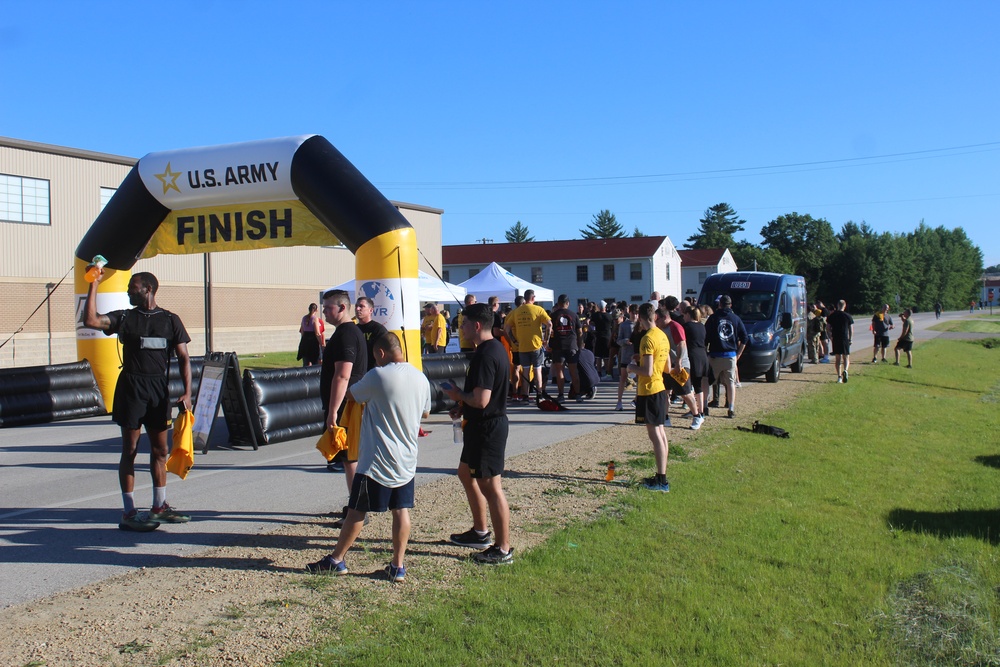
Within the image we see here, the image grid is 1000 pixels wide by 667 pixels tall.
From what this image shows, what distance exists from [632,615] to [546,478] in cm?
355

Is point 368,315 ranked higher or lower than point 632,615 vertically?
higher

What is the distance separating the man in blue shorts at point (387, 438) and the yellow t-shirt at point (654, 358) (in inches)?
129

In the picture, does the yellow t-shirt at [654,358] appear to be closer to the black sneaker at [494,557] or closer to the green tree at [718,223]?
the black sneaker at [494,557]

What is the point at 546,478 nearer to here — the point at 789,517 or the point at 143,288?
the point at 789,517

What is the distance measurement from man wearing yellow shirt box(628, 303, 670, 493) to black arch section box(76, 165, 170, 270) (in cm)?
783

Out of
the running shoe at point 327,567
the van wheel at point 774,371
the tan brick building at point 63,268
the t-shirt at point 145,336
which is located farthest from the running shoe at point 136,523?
the tan brick building at point 63,268

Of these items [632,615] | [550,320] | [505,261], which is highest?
[505,261]

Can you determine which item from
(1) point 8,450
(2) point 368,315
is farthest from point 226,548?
(1) point 8,450

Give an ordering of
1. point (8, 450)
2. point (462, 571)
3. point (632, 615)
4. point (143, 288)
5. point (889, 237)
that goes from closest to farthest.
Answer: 1. point (632, 615)
2. point (462, 571)
3. point (143, 288)
4. point (8, 450)
5. point (889, 237)

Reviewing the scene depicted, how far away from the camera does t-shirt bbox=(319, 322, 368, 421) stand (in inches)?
257

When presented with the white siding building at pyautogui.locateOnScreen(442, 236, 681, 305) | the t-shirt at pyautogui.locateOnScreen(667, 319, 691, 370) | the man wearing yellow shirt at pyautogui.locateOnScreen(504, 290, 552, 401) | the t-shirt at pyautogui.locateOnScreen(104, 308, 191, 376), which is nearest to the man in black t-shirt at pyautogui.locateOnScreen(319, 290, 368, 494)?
the t-shirt at pyautogui.locateOnScreen(104, 308, 191, 376)

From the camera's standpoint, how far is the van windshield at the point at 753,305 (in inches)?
714

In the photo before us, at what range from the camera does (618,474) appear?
8.50 meters

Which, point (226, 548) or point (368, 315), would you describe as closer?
point (226, 548)
